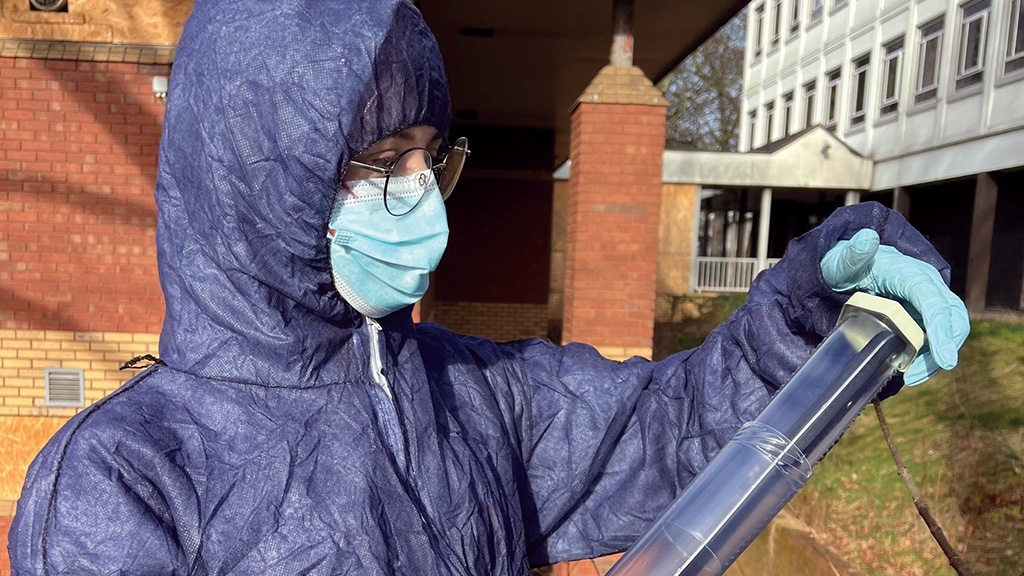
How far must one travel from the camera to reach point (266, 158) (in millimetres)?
945

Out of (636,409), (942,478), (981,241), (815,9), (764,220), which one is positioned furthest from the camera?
(815,9)

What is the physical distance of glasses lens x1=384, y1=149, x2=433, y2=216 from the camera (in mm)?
1101

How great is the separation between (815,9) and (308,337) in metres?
23.9

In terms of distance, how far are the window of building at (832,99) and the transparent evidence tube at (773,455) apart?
20.9m

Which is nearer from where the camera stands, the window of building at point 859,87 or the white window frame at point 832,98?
the window of building at point 859,87

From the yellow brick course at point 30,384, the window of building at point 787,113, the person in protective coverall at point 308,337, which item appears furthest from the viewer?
the window of building at point 787,113

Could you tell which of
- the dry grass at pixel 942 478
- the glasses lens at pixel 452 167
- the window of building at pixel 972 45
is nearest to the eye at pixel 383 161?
the glasses lens at pixel 452 167

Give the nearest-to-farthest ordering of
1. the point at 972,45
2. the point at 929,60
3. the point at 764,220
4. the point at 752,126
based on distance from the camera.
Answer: the point at 972,45, the point at 929,60, the point at 764,220, the point at 752,126

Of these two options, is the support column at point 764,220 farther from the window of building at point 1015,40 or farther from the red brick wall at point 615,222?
the red brick wall at point 615,222

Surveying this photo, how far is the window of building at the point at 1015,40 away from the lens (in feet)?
38.4

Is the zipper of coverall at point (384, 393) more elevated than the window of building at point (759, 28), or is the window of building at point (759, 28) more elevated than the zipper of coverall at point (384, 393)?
the window of building at point (759, 28)

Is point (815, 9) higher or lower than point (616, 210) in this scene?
higher

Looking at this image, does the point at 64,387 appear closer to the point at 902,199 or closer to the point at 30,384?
the point at 30,384

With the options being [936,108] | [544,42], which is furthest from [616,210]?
[936,108]
